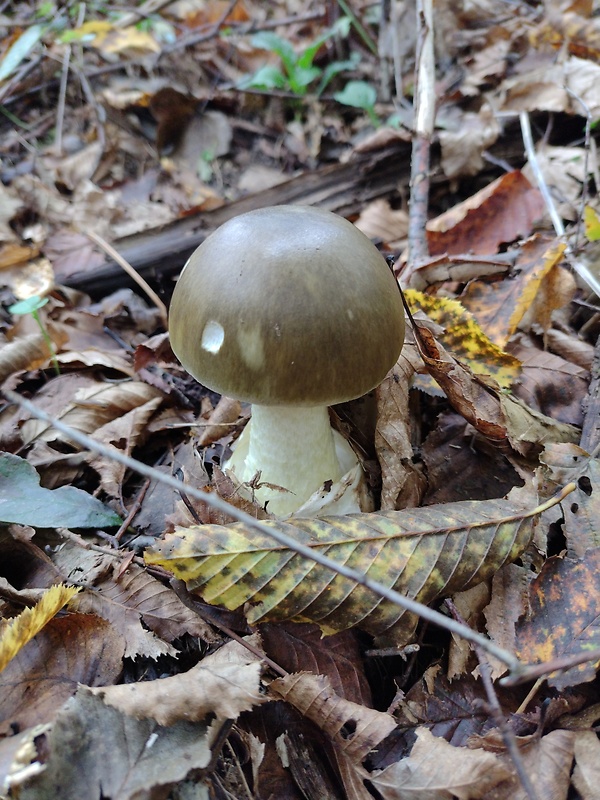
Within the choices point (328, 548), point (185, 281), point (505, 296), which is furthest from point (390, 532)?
point (505, 296)

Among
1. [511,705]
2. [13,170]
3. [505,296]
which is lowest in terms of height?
[511,705]

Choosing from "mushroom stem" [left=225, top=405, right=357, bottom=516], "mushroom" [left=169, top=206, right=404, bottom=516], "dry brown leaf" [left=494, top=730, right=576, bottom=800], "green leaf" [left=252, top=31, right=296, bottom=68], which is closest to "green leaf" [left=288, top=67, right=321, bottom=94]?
"green leaf" [left=252, top=31, right=296, bottom=68]

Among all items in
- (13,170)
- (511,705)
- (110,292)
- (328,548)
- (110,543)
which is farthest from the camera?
(13,170)

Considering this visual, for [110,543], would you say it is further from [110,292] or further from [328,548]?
[110,292]

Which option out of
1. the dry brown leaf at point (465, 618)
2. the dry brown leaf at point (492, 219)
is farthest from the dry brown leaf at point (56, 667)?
the dry brown leaf at point (492, 219)

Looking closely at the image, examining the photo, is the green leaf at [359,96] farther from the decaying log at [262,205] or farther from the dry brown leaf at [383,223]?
the dry brown leaf at [383,223]

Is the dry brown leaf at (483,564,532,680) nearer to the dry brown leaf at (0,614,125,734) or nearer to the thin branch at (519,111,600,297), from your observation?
the dry brown leaf at (0,614,125,734)
